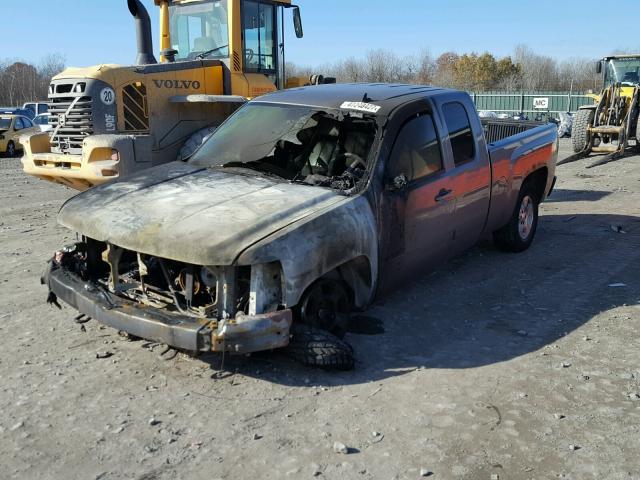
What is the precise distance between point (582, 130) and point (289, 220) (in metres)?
15.3

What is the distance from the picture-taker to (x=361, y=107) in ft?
16.6

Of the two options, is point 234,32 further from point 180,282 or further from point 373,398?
point 373,398

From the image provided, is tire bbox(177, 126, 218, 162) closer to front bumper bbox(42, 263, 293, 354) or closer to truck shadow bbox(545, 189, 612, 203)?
front bumper bbox(42, 263, 293, 354)

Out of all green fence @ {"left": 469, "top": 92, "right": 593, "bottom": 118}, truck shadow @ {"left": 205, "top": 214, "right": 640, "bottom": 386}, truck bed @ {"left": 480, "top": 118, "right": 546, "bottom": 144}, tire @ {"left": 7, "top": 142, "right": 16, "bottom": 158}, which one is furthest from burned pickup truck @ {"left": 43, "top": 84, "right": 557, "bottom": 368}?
green fence @ {"left": 469, "top": 92, "right": 593, "bottom": 118}

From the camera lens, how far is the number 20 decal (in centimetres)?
841

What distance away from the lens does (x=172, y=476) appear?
10.0 ft

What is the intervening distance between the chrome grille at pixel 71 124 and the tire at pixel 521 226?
554 centimetres

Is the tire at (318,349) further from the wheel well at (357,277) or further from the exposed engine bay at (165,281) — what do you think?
the wheel well at (357,277)

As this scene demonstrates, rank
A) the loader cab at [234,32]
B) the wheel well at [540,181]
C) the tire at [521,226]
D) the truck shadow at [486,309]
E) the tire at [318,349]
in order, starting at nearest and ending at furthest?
the tire at [318,349], the truck shadow at [486,309], the tire at [521,226], the wheel well at [540,181], the loader cab at [234,32]

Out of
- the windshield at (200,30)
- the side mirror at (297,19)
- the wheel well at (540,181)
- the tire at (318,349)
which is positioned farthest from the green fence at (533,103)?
the tire at (318,349)

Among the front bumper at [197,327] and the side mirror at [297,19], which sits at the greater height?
the side mirror at [297,19]

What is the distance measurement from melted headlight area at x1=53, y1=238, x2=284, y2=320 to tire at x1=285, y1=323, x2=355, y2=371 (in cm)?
25

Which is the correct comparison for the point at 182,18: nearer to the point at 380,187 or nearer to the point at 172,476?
the point at 380,187

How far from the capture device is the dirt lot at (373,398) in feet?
10.4
